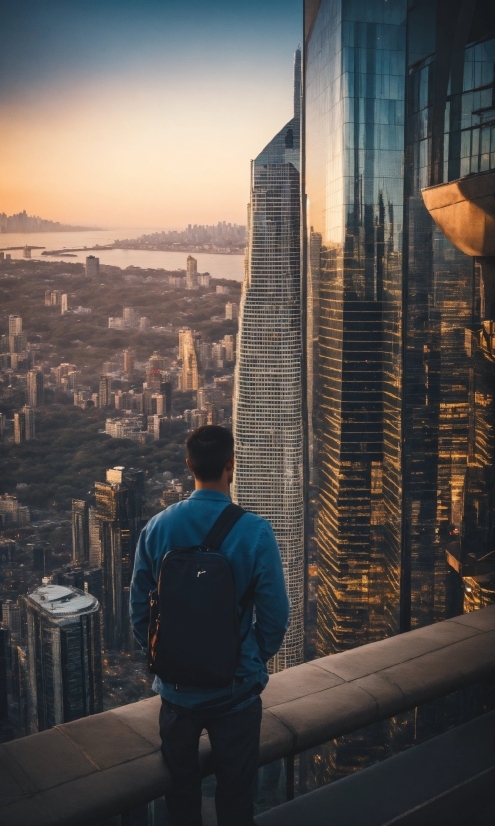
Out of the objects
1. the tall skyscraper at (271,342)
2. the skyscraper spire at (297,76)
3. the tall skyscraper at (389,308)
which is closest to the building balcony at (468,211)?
the tall skyscraper at (389,308)

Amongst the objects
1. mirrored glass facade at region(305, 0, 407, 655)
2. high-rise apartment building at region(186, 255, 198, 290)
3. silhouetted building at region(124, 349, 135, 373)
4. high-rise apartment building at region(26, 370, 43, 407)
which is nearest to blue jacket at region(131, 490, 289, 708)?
high-rise apartment building at region(26, 370, 43, 407)

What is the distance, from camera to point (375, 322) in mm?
10523

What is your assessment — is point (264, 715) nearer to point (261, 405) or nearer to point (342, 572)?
point (342, 572)

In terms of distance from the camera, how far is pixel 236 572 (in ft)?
3.88

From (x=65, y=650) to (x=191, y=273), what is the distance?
10.6 ft

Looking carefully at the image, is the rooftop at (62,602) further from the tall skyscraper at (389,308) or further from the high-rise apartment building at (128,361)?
the high-rise apartment building at (128,361)

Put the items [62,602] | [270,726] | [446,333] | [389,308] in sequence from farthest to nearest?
[389,308] → [446,333] → [62,602] → [270,726]

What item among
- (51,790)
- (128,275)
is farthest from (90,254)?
(51,790)

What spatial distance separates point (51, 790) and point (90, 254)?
148 inches

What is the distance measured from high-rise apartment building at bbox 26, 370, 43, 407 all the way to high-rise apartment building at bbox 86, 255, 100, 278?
2.27 ft

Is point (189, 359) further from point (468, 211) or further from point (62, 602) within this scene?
point (468, 211)

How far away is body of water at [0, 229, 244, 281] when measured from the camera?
427 cm

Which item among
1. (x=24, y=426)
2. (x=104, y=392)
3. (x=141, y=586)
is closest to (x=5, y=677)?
(x=141, y=586)

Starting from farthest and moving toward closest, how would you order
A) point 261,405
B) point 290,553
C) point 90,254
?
point 261,405, point 290,553, point 90,254
